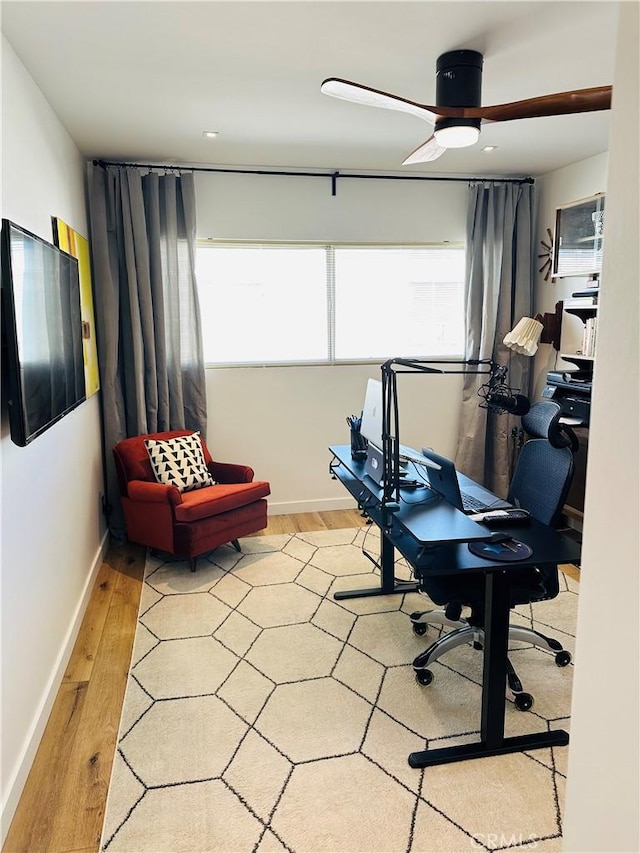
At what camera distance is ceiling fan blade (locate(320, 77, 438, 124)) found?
2.03 meters

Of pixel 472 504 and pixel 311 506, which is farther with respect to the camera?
pixel 311 506

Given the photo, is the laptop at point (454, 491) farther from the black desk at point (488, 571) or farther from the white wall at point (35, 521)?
the white wall at point (35, 521)

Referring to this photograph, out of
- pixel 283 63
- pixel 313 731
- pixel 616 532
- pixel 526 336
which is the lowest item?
pixel 313 731

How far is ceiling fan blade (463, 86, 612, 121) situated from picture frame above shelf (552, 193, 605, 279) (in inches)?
83.2

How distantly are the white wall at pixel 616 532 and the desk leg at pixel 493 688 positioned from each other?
117 centimetres

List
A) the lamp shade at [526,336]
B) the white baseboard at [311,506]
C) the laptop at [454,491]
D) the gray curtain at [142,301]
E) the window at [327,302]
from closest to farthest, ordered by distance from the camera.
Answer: the laptop at [454,491] → the gray curtain at [142,301] → the lamp shade at [526,336] → the window at [327,302] → the white baseboard at [311,506]

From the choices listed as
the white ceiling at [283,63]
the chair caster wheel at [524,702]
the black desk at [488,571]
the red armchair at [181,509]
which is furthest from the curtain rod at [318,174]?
the chair caster wheel at [524,702]

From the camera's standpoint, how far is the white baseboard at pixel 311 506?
477 centimetres

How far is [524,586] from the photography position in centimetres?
238

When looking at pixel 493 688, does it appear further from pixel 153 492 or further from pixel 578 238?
pixel 578 238

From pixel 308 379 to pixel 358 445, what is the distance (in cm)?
162

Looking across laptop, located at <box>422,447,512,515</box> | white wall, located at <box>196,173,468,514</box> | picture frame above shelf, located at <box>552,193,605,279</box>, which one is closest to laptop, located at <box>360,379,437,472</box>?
laptop, located at <box>422,447,512,515</box>

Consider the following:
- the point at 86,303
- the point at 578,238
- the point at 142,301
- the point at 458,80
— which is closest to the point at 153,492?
the point at 86,303

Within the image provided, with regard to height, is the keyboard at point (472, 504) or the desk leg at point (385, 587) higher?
the keyboard at point (472, 504)
